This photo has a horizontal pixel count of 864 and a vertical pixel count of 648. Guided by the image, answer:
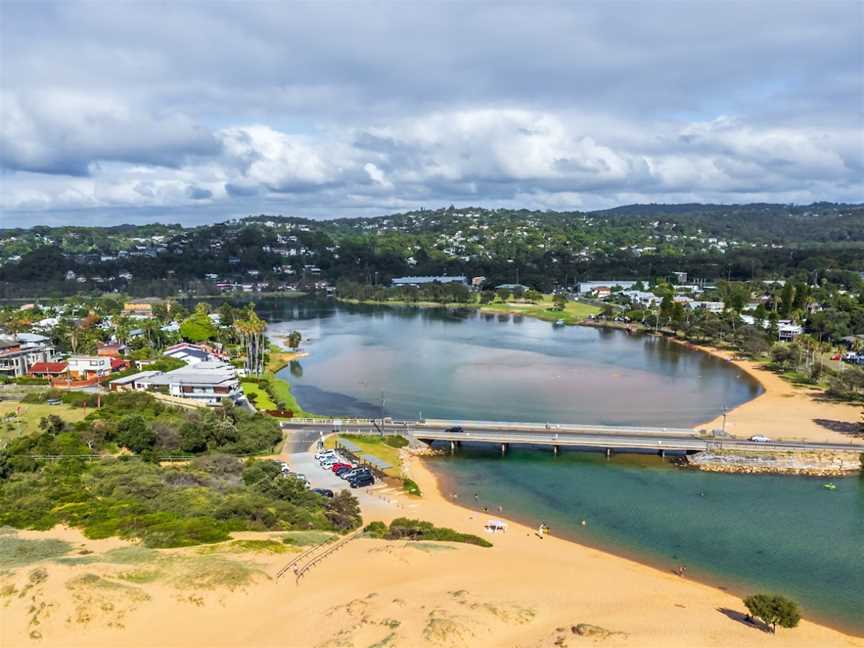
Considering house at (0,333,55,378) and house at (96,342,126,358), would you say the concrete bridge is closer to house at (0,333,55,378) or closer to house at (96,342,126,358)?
house at (96,342,126,358)

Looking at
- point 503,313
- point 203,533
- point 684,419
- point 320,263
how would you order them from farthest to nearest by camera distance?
point 320,263 < point 503,313 < point 684,419 < point 203,533

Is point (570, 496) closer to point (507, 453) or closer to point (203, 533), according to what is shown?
point (507, 453)

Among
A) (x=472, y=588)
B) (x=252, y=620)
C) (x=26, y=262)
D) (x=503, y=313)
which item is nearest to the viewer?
(x=252, y=620)

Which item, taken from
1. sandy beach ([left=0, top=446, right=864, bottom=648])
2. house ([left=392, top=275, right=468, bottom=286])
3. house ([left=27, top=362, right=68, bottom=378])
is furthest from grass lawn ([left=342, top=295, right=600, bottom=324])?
sandy beach ([left=0, top=446, right=864, bottom=648])

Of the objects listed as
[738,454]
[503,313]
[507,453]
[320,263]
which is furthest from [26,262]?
[738,454]

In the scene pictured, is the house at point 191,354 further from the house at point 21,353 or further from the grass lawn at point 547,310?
the grass lawn at point 547,310

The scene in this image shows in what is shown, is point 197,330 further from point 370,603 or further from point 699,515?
point 370,603

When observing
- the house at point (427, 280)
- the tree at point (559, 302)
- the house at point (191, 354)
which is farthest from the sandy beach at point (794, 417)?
the house at point (427, 280)

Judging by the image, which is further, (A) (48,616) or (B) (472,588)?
(B) (472,588)

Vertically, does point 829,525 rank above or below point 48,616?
below
